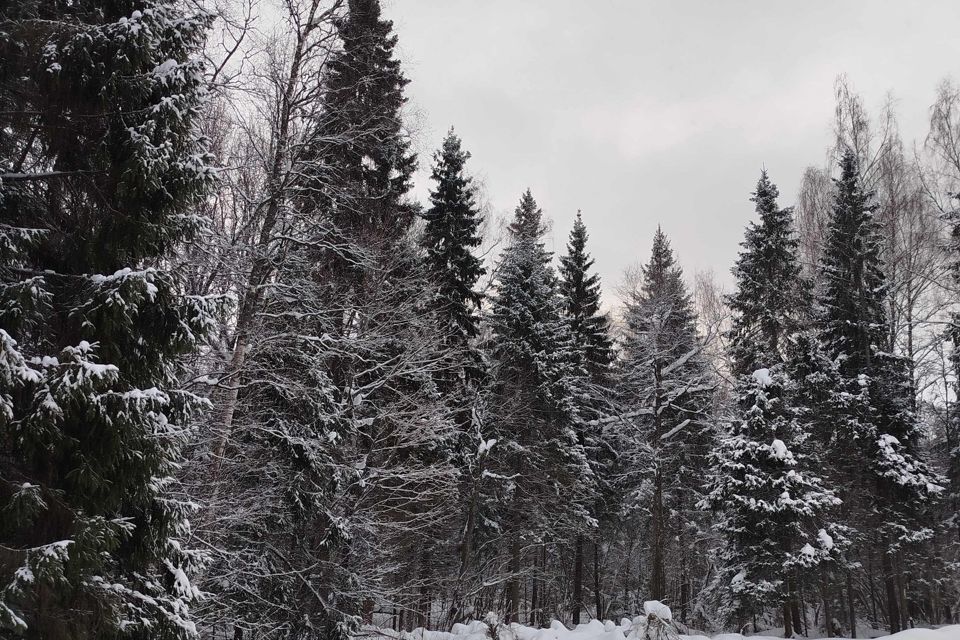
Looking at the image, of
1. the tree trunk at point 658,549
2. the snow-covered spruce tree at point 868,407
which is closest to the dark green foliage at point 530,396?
the tree trunk at point 658,549

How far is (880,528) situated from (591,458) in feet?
30.8

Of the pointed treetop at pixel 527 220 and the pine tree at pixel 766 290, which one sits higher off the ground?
the pointed treetop at pixel 527 220

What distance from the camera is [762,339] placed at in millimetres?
18000

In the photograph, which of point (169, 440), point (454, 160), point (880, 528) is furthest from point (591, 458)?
point (169, 440)

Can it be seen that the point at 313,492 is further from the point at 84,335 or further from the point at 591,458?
the point at 591,458

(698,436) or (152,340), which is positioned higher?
(698,436)

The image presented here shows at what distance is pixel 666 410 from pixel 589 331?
4237 mm

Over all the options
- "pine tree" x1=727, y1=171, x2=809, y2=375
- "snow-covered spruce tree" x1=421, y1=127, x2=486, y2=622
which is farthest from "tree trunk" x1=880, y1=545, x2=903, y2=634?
"snow-covered spruce tree" x1=421, y1=127, x2=486, y2=622

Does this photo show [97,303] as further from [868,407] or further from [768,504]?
[868,407]

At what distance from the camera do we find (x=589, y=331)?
2366 centimetres

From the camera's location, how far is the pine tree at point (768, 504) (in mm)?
15656

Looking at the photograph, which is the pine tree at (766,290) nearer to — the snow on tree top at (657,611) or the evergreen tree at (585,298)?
the evergreen tree at (585,298)

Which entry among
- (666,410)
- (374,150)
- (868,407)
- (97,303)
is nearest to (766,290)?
(868,407)

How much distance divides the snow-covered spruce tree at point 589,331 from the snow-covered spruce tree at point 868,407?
7541mm
